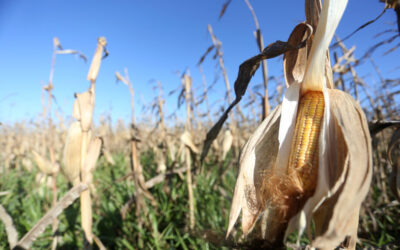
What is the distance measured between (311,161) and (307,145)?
0.13 ft

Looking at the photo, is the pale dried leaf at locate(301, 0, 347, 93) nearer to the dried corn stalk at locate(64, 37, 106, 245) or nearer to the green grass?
the dried corn stalk at locate(64, 37, 106, 245)

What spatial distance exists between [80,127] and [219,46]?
1.68m

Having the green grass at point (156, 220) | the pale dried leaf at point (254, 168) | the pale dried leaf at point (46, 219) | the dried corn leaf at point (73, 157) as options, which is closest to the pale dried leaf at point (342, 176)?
the pale dried leaf at point (254, 168)

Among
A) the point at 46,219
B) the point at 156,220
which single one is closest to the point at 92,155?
the point at 46,219

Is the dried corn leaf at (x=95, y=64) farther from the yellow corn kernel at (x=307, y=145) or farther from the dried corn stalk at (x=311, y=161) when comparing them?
the yellow corn kernel at (x=307, y=145)

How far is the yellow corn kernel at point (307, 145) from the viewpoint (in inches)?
22.5

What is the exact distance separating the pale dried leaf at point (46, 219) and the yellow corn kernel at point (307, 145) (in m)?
0.78

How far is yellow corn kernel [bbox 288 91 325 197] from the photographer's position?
1.87 ft

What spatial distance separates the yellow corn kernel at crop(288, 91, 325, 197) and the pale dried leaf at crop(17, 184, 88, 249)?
2.56 ft

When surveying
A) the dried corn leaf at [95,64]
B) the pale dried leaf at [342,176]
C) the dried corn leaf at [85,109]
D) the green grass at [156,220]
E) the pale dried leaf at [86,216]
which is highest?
the dried corn leaf at [95,64]

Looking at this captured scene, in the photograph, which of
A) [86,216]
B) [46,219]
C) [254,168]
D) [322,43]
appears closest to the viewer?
[322,43]

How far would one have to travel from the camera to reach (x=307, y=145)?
59 centimetres

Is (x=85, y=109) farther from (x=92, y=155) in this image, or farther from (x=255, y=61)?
(x=255, y=61)

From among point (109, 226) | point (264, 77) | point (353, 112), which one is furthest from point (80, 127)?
point (109, 226)
